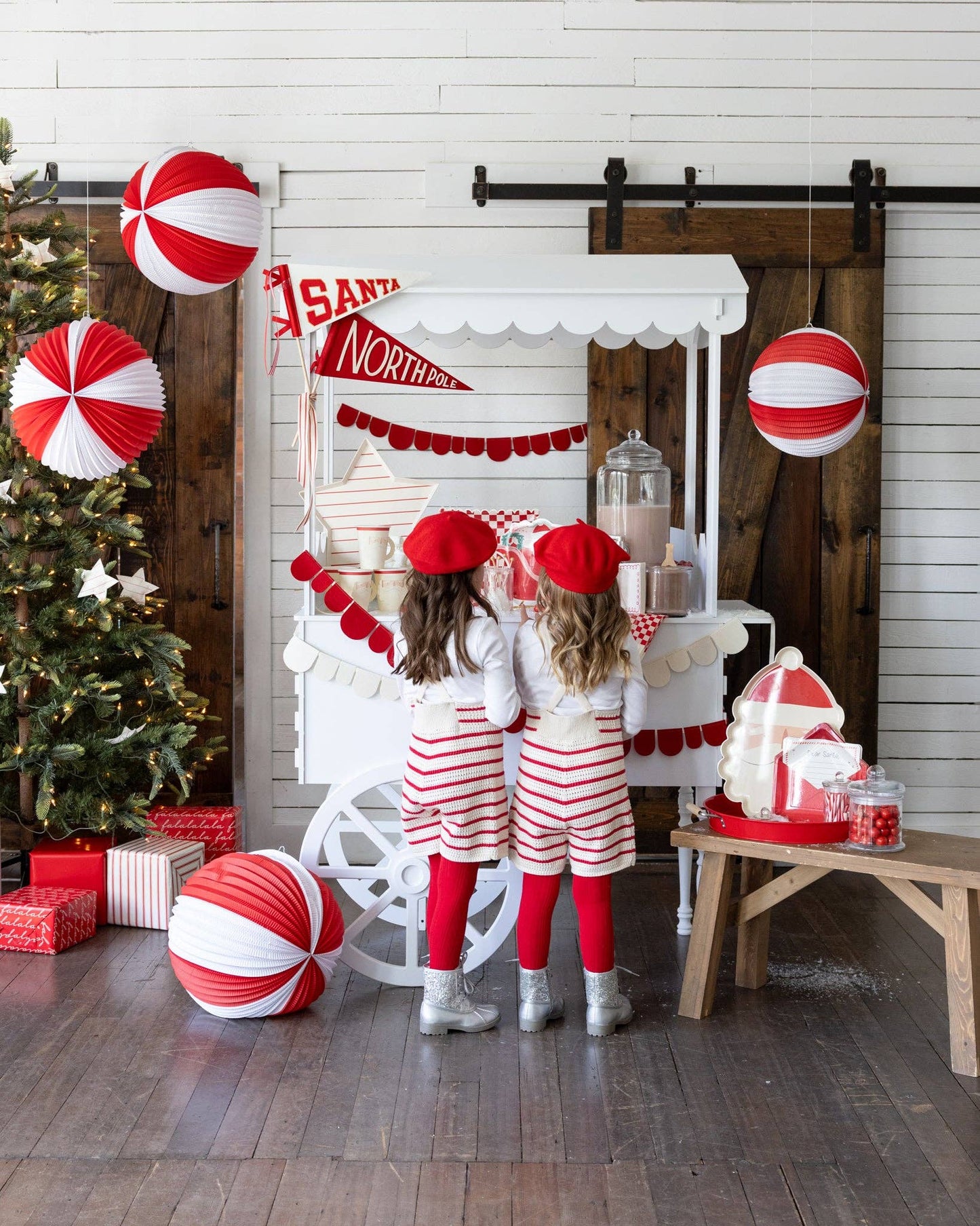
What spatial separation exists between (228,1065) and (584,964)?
87cm

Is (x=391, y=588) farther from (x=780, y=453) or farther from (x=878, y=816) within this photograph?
(x=780, y=453)

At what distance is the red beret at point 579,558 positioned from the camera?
9.30ft

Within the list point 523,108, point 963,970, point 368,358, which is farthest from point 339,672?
point 523,108

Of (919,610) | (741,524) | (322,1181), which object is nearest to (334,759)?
(322,1181)

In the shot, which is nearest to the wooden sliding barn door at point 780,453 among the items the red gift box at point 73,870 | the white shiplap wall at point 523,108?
the white shiplap wall at point 523,108

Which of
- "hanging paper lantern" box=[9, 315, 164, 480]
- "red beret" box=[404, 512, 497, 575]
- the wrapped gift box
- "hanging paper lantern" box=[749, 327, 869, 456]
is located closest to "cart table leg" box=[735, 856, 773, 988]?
"red beret" box=[404, 512, 497, 575]

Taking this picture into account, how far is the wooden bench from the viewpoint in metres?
2.70

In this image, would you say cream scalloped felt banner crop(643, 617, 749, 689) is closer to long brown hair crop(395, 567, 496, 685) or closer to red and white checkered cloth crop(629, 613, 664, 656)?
red and white checkered cloth crop(629, 613, 664, 656)

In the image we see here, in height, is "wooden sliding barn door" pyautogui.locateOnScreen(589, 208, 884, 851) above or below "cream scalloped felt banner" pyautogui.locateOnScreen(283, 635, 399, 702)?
above

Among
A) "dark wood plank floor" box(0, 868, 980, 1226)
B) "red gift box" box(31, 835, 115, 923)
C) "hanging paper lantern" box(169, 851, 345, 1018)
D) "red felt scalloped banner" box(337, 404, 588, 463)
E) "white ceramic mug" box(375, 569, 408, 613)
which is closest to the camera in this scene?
"dark wood plank floor" box(0, 868, 980, 1226)

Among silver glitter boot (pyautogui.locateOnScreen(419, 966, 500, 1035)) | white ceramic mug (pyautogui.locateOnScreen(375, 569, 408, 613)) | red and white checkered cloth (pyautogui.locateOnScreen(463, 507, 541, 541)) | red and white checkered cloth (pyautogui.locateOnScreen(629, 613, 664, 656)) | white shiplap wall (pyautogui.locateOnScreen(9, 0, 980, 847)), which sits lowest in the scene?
silver glitter boot (pyautogui.locateOnScreen(419, 966, 500, 1035))

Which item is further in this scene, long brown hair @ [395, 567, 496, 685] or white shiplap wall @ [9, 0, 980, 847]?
white shiplap wall @ [9, 0, 980, 847]

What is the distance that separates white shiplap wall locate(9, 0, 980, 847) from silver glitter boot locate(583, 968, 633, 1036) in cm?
229

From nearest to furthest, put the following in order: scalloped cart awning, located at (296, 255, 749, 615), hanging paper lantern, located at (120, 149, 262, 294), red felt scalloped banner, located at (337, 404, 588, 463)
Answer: hanging paper lantern, located at (120, 149, 262, 294)
scalloped cart awning, located at (296, 255, 749, 615)
red felt scalloped banner, located at (337, 404, 588, 463)
